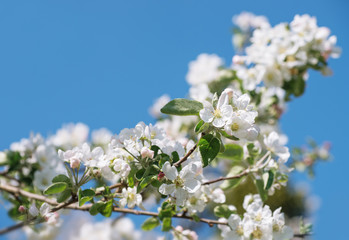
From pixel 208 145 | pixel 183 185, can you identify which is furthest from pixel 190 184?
pixel 208 145

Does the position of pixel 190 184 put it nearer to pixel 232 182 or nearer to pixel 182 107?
pixel 182 107

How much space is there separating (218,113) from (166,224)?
56 centimetres

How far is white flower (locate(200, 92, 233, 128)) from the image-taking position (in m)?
0.94

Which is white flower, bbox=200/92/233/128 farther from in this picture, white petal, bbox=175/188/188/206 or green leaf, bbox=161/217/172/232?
green leaf, bbox=161/217/172/232

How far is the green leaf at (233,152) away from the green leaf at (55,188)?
0.64m

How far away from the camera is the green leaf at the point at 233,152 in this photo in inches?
57.3

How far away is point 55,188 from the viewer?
1.03 meters

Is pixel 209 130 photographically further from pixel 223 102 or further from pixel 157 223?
pixel 157 223

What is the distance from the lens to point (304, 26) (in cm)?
205

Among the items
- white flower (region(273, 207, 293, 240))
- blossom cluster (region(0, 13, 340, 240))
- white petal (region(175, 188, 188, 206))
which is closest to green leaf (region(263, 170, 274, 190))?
blossom cluster (region(0, 13, 340, 240))

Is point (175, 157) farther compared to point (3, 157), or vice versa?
point (3, 157)

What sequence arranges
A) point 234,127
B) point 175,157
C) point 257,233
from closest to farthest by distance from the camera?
point 234,127 < point 175,157 < point 257,233

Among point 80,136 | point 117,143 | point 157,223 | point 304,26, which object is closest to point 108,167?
point 117,143

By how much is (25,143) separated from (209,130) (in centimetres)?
128
